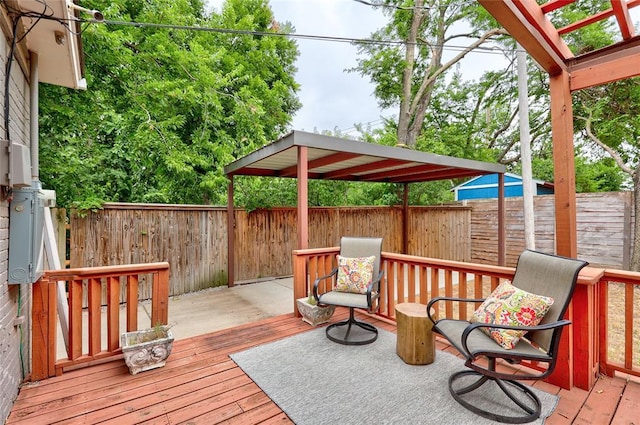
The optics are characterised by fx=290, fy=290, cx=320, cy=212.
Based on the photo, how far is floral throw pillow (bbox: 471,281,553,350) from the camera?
1.92m

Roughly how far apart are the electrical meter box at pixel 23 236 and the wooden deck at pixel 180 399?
2.88 feet

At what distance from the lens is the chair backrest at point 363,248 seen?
3401mm

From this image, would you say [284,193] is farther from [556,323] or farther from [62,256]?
[556,323]

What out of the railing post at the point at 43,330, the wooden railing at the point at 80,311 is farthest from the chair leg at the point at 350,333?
the railing post at the point at 43,330

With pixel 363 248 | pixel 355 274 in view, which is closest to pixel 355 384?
pixel 355 274

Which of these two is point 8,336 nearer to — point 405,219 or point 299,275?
point 299,275

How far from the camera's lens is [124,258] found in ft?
15.1

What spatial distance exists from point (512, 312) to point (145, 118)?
20.3 feet

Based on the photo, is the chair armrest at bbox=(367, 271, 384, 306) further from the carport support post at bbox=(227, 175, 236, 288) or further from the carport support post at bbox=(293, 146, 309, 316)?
the carport support post at bbox=(227, 175, 236, 288)

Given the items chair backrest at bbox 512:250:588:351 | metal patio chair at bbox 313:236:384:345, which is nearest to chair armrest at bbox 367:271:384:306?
metal patio chair at bbox 313:236:384:345

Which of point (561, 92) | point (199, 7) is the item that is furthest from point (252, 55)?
point (561, 92)

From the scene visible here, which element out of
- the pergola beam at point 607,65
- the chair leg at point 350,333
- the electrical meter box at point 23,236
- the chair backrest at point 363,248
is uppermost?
the pergola beam at point 607,65

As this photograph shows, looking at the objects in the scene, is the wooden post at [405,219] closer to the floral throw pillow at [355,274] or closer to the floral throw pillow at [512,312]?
the floral throw pillow at [355,274]

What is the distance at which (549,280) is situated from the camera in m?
2.04
